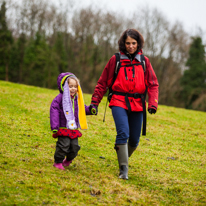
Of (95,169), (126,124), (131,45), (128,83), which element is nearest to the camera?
(126,124)

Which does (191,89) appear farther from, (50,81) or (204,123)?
(204,123)

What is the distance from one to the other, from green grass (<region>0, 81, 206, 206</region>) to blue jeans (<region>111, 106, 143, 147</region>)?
0.69 m

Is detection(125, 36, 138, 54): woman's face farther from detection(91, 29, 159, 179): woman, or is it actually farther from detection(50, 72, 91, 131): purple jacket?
detection(50, 72, 91, 131): purple jacket

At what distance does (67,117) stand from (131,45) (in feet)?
5.73

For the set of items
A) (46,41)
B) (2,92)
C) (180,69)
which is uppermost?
(46,41)

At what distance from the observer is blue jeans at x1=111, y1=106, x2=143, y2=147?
450cm

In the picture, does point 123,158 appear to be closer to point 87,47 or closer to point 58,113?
point 58,113

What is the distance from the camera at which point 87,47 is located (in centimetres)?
4478

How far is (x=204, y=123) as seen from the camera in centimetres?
1284

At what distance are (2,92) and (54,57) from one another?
3242 cm

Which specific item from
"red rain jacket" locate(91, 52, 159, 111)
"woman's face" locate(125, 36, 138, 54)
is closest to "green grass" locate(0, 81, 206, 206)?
"red rain jacket" locate(91, 52, 159, 111)

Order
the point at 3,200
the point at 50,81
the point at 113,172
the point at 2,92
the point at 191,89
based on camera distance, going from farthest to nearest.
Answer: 1. the point at 50,81
2. the point at 191,89
3. the point at 2,92
4. the point at 113,172
5. the point at 3,200

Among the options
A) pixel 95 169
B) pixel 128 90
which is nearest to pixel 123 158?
pixel 95 169

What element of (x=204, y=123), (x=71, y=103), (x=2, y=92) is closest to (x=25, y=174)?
(x=71, y=103)
